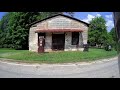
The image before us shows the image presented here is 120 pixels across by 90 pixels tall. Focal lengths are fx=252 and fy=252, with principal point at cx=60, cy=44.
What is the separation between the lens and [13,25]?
173 inches

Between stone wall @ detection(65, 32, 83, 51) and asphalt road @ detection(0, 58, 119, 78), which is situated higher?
stone wall @ detection(65, 32, 83, 51)

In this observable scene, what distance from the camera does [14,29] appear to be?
4453mm

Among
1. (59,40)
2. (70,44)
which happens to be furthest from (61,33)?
(70,44)

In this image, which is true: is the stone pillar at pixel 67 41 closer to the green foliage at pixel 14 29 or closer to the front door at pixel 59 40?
the front door at pixel 59 40

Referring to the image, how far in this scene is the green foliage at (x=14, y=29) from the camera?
12.0ft

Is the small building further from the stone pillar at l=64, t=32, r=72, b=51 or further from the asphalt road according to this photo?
the asphalt road

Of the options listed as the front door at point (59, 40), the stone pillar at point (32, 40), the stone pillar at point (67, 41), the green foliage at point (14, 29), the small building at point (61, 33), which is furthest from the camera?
the stone pillar at point (67, 41)

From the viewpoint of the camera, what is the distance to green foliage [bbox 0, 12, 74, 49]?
3.67 meters

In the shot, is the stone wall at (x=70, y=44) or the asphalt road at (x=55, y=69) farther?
the asphalt road at (x=55, y=69)

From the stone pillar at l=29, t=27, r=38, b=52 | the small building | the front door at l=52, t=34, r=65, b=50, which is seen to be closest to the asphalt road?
the small building

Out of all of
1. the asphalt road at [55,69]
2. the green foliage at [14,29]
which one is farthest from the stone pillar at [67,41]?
the green foliage at [14,29]

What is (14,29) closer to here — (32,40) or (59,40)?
(32,40)
